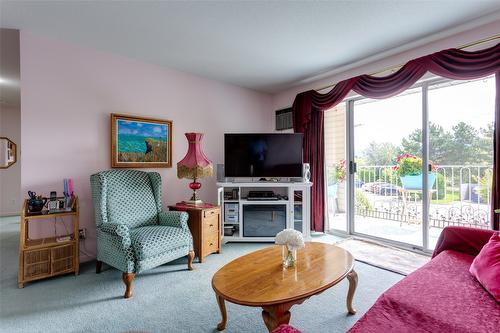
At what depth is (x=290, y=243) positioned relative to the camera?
1.66 metres

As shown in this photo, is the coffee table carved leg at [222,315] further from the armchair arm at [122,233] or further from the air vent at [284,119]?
the air vent at [284,119]

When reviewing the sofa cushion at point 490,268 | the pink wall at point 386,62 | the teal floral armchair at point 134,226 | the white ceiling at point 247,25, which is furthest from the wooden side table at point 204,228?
the pink wall at point 386,62

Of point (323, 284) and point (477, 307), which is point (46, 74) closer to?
point (323, 284)

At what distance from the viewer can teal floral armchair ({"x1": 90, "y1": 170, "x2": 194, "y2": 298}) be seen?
219cm

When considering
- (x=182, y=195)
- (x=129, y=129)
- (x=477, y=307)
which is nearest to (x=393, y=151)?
(x=477, y=307)

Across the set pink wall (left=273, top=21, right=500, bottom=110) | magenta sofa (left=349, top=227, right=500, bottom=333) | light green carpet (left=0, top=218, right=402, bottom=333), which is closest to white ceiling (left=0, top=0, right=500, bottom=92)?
pink wall (left=273, top=21, right=500, bottom=110)

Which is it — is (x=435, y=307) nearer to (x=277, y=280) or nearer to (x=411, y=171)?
(x=277, y=280)

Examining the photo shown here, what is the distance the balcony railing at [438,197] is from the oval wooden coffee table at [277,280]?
1.96 metres

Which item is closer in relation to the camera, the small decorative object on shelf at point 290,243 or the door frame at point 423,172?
the small decorative object on shelf at point 290,243

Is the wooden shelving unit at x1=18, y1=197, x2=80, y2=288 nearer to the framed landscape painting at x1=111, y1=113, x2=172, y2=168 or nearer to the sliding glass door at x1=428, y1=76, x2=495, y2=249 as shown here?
the framed landscape painting at x1=111, y1=113, x2=172, y2=168

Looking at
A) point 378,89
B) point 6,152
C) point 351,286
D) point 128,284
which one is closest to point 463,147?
point 378,89

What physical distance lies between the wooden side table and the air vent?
2.01 metres

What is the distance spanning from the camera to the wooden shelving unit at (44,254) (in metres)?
2.25

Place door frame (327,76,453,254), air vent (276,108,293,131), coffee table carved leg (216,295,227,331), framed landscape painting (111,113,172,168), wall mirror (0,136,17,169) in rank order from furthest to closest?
wall mirror (0,136,17,169) < air vent (276,108,293,131) < framed landscape painting (111,113,172,168) < door frame (327,76,453,254) < coffee table carved leg (216,295,227,331)
